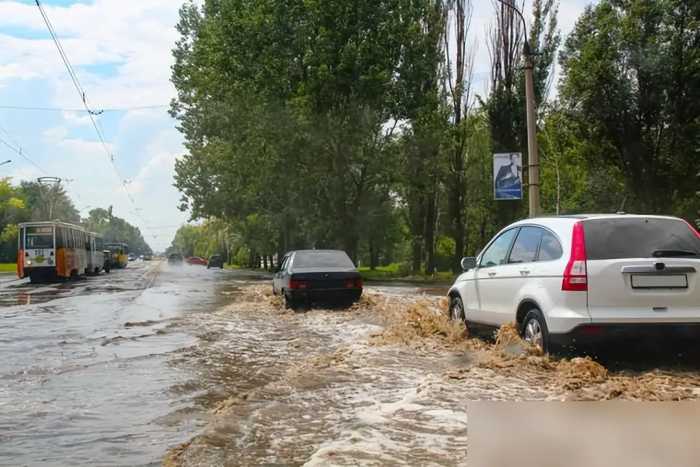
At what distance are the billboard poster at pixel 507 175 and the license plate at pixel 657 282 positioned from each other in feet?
34.1

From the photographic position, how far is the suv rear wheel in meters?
7.39

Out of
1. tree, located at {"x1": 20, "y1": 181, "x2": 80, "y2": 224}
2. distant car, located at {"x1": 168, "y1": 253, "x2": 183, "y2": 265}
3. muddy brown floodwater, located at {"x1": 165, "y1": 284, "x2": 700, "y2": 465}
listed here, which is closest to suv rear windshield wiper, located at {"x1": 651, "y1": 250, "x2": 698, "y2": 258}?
muddy brown floodwater, located at {"x1": 165, "y1": 284, "x2": 700, "y2": 465}

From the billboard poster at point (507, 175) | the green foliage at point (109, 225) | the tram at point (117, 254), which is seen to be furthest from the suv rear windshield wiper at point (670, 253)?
the green foliage at point (109, 225)

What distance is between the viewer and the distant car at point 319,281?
52.1 ft

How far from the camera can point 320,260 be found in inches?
656

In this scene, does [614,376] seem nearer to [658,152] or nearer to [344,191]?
[658,152]

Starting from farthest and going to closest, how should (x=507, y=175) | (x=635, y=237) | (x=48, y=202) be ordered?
(x=48, y=202), (x=507, y=175), (x=635, y=237)

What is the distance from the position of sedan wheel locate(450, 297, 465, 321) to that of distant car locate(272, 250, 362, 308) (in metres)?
5.49

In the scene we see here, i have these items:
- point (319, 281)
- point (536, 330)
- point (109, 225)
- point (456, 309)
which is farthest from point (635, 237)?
point (109, 225)

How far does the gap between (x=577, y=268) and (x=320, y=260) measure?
10018 millimetres

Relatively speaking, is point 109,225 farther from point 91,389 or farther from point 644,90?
point 91,389

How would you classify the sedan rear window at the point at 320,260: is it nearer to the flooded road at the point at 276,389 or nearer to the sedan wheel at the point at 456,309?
the flooded road at the point at 276,389

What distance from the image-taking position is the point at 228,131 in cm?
Answer: 3862

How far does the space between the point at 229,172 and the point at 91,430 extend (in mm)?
35582
